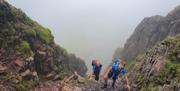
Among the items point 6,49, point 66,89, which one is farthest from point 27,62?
point 66,89

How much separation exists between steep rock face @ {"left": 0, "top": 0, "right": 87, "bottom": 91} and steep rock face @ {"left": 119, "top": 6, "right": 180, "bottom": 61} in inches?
2423

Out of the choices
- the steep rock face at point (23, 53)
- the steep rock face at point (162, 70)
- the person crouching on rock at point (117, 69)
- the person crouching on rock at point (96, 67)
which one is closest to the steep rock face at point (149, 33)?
the steep rock face at point (23, 53)

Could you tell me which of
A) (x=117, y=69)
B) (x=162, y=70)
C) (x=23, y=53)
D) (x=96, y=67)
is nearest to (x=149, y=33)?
(x=23, y=53)

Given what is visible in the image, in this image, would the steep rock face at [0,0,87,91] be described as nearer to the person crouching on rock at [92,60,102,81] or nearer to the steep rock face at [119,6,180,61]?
the person crouching on rock at [92,60,102,81]

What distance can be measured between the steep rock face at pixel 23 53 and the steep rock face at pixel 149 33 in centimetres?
6154

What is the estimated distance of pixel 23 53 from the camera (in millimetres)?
39250

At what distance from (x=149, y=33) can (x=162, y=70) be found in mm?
93342

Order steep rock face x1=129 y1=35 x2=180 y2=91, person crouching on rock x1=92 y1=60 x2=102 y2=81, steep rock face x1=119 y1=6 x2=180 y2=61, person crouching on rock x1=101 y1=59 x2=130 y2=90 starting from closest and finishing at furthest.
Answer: steep rock face x1=129 y1=35 x2=180 y2=91, person crouching on rock x1=101 y1=59 x2=130 y2=90, person crouching on rock x1=92 y1=60 x2=102 y2=81, steep rock face x1=119 y1=6 x2=180 y2=61

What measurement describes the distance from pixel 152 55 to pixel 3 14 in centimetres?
2130

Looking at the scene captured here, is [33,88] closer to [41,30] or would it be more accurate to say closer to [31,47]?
[31,47]

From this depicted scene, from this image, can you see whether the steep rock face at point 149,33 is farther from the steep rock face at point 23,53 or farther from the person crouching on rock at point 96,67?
the person crouching on rock at point 96,67

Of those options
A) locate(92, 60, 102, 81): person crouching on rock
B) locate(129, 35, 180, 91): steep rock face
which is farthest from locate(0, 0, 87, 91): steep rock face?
locate(129, 35, 180, 91): steep rock face

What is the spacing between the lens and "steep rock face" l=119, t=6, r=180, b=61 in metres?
106

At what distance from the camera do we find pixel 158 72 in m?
26.7
